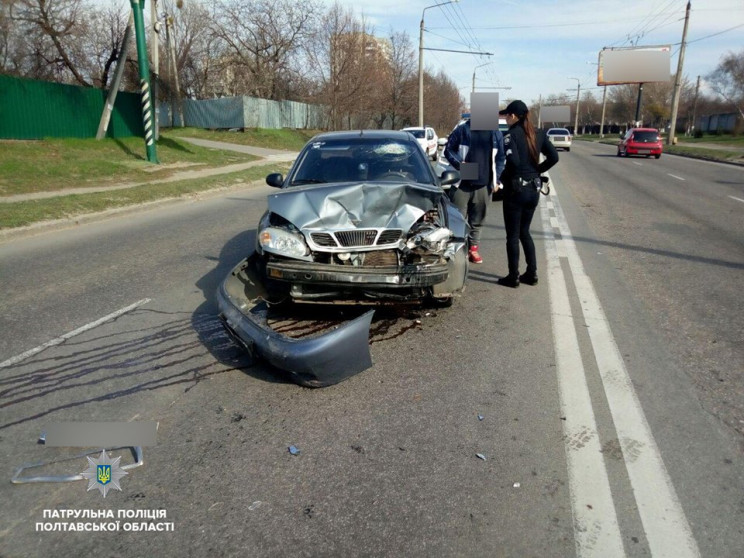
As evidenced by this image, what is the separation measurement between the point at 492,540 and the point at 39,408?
286 centimetres

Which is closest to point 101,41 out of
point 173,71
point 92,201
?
point 173,71

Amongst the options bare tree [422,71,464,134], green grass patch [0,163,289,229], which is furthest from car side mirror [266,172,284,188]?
bare tree [422,71,464,134]

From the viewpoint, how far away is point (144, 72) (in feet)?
60.6

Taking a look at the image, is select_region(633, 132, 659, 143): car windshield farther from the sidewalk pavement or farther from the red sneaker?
the red sneaker

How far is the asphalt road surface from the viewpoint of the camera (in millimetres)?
2584

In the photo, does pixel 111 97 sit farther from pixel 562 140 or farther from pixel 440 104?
pixel 440 104

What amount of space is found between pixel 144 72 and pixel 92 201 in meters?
8.05

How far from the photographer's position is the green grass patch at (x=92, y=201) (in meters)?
10.4

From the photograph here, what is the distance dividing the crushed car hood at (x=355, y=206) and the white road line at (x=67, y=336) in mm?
1846

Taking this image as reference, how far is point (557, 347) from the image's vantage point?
4660 millimetres

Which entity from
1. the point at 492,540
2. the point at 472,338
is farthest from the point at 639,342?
the point at 492,540

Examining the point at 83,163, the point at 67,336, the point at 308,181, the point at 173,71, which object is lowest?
the point at 67,336

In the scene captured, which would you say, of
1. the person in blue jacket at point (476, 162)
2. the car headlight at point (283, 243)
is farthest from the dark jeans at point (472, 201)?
the car headlight at point (283, 243)

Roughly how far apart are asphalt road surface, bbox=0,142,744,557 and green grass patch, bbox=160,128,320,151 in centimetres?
2935
